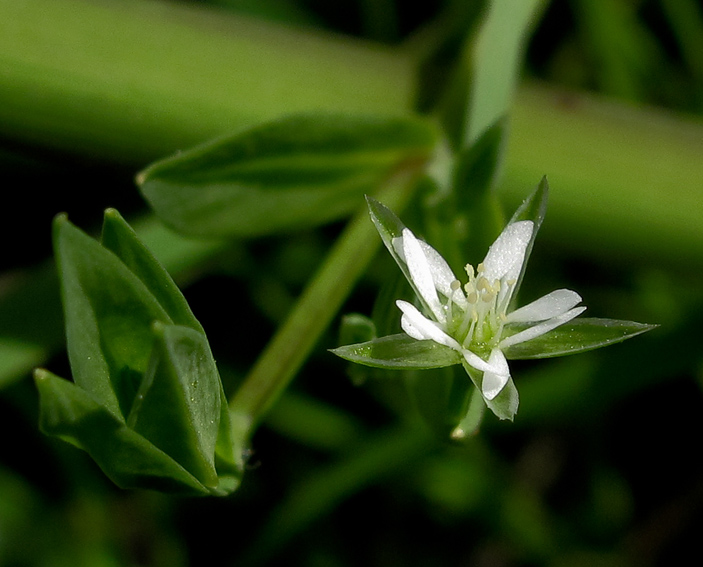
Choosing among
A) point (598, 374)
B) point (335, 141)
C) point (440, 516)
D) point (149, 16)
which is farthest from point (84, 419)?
point (440, 516)

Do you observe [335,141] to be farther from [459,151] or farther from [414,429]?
[414,429]

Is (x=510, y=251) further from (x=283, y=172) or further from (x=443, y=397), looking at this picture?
(x=283, y=172)

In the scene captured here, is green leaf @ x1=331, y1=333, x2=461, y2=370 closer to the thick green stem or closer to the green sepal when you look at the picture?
the green sepal

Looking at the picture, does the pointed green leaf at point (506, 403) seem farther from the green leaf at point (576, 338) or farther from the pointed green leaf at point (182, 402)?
the pointed green leaf at point (182, 402)

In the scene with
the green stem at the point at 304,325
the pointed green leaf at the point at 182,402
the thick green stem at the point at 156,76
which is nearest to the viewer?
the pointed green leaf at the point at 182,402

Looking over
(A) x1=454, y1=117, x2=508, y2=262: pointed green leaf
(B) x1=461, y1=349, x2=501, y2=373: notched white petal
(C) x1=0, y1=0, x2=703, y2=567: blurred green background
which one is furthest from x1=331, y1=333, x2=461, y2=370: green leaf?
(C) x1=0, y1=0, x2=703, y2=567: blurred green background

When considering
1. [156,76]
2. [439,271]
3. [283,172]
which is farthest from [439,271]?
[156,76]

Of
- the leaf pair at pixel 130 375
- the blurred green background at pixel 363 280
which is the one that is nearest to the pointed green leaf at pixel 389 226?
the leaf pair at pixel 130 375
